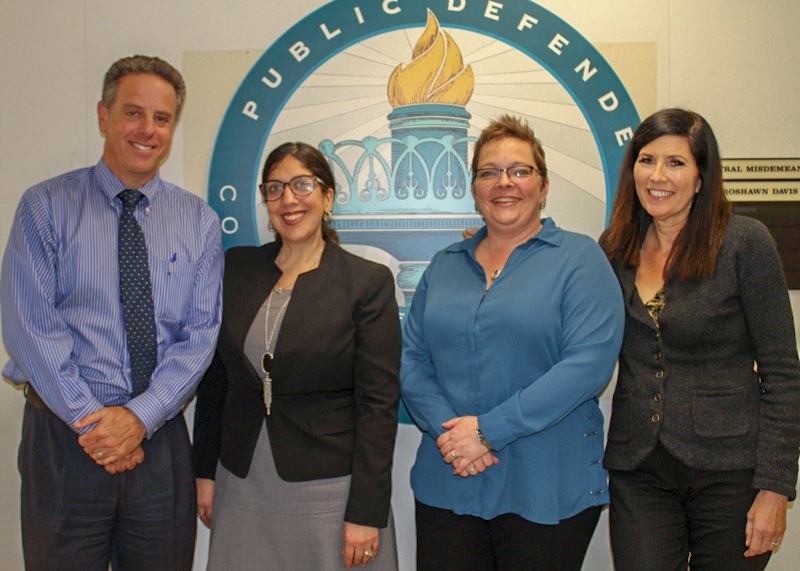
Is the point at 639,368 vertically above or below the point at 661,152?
below

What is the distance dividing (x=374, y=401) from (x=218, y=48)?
60.2 inches

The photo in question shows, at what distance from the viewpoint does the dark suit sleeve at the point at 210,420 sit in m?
2.17

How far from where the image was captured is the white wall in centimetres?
264

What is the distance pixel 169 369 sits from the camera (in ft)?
6.49

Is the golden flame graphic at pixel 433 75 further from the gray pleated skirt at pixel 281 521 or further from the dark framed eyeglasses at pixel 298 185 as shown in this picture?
the gray pleated skirt at pixel 281 521

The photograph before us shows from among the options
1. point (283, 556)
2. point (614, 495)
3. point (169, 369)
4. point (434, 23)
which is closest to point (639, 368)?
point (614, 495)

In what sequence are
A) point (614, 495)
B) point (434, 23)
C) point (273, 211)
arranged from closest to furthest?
point (614, 495)
point (273, 211)
point (434, 23)

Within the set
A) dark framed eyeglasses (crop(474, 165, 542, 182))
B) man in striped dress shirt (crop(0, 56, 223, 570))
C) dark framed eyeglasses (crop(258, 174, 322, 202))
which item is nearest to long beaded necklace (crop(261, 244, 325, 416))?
man in striped dress shirt (crop(0, 56, 223, 570))

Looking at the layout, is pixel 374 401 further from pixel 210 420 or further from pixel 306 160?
pixel 306 160

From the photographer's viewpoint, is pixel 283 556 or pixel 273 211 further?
pixel 273 211

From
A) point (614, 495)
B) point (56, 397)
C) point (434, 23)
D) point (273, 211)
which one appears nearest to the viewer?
point (56, 397)

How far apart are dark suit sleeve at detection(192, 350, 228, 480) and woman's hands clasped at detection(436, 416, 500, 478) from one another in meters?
0.72

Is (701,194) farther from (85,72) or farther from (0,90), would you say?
(0,90)

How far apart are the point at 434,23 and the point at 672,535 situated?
1.89 meters
